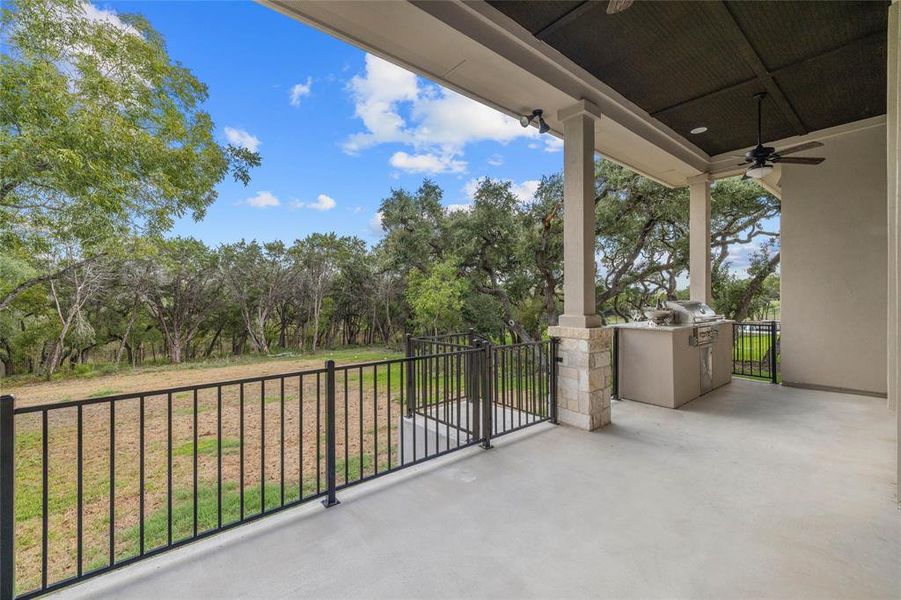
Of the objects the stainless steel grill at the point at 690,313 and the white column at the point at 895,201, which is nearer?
the white column at the point at 895,201

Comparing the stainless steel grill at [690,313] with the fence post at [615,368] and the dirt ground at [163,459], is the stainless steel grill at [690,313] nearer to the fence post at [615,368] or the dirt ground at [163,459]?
the fence post at [615,368]

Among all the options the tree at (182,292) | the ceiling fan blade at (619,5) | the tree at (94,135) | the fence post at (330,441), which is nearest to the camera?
the ceiling fan blade at (619,5)

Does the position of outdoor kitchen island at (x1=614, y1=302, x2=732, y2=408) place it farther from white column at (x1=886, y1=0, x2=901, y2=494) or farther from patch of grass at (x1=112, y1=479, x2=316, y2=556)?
patch of grass at (x1=112, y1=479, x2=316, y2=556)

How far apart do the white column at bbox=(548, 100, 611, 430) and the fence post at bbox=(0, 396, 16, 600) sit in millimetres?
3587

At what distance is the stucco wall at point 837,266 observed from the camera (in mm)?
4488

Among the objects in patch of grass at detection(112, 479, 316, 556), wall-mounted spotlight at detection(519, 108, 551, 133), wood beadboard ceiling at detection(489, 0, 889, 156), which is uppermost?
wood beadboard ceiling at detection(489, 0, 889, 156)

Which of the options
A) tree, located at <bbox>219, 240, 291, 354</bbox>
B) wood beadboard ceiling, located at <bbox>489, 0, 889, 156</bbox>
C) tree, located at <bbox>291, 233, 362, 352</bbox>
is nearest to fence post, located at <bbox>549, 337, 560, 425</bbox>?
wood beadboard ceiling, located at <bbox>489, 0, 889, 156</bbox>

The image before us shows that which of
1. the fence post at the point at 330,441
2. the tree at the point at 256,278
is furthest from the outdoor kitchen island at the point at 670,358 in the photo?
the tree at the point at 256,278

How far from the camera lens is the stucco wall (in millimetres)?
4488

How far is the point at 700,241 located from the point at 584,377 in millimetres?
3600

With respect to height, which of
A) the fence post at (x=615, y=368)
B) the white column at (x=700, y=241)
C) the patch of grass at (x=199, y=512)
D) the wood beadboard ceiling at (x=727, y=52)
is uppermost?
the wood beadboard ceiling at (x=727, y=52)

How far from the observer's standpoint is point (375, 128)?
13180mm

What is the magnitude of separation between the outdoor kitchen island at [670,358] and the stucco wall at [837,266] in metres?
1.28

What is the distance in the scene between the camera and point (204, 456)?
15.4 feet
